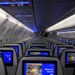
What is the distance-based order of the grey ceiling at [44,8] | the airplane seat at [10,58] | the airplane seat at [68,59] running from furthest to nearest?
the grey ceiling at [44,8] → the airplane seat at [10,58] → the airplane seat at [68,59]

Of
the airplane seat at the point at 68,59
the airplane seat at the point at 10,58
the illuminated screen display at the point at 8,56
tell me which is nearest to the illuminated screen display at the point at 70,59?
the airplane seat at the point at 68,59

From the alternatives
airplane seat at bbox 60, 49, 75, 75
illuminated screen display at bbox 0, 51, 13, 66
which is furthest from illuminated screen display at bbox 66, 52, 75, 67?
illuminated screen display at bbox 0, 51, 13, 66

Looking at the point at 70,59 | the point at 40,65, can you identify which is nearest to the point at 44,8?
the point at 70,59

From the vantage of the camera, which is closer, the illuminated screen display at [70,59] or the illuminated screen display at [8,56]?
the illuminated screen display at [70,59]

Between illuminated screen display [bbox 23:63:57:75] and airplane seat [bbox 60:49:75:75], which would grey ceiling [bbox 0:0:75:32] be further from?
illuminated screen display [bbox 23:63:57:75]

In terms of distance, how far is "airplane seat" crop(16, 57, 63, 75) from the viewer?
7.42 feet

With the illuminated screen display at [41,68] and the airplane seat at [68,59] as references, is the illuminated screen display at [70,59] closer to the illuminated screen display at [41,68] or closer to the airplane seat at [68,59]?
the airplane seat at [68,59]

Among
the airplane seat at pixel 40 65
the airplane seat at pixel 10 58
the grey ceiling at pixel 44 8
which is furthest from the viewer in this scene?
the grey ceiling at pixel 44 8

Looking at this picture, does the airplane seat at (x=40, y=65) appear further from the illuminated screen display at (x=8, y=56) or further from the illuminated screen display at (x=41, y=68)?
the illuminated screen display at (x=8, y=56)

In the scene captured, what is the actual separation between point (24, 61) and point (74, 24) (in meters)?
7.04

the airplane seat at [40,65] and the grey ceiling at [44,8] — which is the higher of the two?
the grey ceiling at [44,8]

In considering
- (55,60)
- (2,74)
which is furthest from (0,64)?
(55,60)

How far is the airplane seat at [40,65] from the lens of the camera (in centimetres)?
226

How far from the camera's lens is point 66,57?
3709 millimetres
